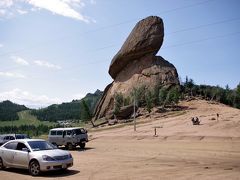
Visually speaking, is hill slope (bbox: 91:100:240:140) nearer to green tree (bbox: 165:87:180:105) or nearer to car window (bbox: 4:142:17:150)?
green tree (bbox: 165:87:180:105)

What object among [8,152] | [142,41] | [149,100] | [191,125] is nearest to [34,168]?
[8,152]

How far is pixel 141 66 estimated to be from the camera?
282 feet

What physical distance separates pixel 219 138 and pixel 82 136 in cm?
1356

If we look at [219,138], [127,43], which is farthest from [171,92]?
[219,138]

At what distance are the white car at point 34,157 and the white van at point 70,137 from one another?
49.0 feet

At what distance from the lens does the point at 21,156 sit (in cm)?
1586

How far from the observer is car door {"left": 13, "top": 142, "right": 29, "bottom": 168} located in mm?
15656

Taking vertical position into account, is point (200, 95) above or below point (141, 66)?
below

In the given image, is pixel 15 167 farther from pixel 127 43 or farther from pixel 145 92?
pixel 127 43

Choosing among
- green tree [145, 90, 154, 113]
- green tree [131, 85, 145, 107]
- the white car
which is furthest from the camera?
green tree [131, 85, 145, 107]

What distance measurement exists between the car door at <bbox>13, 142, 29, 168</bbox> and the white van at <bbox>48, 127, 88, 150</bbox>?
50.9 feet

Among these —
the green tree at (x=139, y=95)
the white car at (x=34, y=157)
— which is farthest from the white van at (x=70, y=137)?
the green tree at (x=139, y=95)

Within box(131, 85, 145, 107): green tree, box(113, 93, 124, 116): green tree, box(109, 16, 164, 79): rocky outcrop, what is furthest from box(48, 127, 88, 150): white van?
box(109, 16, 164, 79): rocky outcrop

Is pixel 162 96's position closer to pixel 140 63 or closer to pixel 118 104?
pixel 118 104
